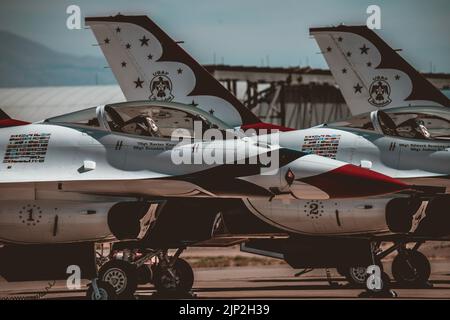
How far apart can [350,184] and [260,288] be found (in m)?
4.98

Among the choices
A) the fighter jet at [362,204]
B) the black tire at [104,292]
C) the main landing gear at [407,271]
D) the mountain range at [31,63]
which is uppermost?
the mountain range at [31,63]

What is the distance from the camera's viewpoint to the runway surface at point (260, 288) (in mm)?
13748

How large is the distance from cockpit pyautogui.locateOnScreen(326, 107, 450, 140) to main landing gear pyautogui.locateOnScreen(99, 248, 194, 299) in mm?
3194

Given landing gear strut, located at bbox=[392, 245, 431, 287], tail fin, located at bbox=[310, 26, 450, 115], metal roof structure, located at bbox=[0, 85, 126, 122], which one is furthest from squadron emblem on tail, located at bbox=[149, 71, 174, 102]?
metal roof structure, located at bbox=[0, 85, 126, 122]

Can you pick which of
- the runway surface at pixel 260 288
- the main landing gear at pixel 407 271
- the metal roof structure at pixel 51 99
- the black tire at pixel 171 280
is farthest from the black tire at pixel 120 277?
the metal roof structure at pixel 51 99

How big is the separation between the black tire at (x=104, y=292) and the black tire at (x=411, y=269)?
16.2 feet

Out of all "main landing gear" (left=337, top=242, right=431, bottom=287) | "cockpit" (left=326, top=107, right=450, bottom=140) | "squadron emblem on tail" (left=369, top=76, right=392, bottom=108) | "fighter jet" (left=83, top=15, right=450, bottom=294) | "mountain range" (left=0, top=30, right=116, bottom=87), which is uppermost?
"mountain range" (left=0, top=30, right=116, bottom=87)

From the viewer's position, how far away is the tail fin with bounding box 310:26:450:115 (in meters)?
17.4

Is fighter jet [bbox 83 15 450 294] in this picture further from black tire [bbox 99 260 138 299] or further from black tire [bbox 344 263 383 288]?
black tire [bbox 99 260 138 299]

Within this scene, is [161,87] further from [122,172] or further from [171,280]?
[122,172]

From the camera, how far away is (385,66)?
58.0 feet

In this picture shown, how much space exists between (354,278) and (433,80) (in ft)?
52.7

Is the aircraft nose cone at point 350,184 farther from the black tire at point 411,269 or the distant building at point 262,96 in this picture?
the distant building at point 262,96
